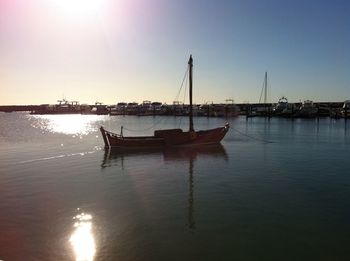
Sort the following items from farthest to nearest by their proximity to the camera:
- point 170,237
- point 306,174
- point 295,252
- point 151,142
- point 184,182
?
point 151,142
point 306,174
point 184,182
point 170,237
point 295,252

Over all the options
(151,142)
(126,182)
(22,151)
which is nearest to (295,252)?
(126,182)

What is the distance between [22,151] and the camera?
38.9m

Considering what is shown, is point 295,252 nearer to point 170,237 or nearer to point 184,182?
point 170,237

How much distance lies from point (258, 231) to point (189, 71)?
94.2ft

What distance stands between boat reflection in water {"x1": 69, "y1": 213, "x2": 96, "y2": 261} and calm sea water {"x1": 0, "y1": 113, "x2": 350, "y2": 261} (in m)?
0.03

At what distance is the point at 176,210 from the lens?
17.2m

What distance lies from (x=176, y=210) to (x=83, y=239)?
4585 mm

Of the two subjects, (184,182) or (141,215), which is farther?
(184,182)

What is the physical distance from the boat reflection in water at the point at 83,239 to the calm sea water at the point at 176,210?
0.10 feet

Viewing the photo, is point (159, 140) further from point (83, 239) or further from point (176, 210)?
point (83, 239)

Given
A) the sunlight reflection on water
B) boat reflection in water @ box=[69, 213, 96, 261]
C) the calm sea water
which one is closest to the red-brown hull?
the calm sea water

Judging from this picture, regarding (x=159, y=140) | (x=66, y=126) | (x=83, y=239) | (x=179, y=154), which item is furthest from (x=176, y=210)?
(x=66, y=126)

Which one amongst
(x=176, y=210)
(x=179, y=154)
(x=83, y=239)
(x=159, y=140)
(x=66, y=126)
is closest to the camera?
(x=83, y=239)

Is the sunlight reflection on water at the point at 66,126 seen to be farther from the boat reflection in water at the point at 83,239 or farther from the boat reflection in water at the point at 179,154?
the boat reflection in water at the point at 83,239
